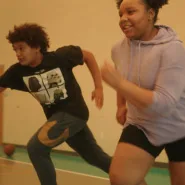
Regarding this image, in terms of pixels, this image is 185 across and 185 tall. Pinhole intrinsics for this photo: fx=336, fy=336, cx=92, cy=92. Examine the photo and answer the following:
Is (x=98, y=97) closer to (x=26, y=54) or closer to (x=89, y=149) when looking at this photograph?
(x=89, y=149)

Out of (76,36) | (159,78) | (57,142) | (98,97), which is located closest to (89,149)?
(57,142)

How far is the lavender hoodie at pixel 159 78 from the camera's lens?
1176 mm

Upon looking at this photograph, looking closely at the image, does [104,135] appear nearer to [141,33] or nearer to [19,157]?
[19,157]

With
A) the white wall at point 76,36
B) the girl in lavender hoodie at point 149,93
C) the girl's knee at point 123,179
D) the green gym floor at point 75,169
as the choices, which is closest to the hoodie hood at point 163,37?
the girl in lavender hoodie at point 149,93

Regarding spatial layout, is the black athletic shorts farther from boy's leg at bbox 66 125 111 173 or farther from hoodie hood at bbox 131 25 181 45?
boy's leg at bbox 66 125 111 173

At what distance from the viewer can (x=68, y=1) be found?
12.0 ft

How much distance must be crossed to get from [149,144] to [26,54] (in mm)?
1038

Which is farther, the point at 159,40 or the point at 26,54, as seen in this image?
the point at 26,54

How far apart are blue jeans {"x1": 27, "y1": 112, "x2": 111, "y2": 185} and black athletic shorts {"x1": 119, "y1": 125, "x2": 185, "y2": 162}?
62cm

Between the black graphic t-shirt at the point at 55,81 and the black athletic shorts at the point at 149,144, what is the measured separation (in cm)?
67

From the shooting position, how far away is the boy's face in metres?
2.04

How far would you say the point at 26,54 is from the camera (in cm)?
204

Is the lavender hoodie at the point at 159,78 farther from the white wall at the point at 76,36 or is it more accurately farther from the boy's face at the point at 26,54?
the white wall at the point at 76,36

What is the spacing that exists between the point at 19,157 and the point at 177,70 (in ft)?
9.39
